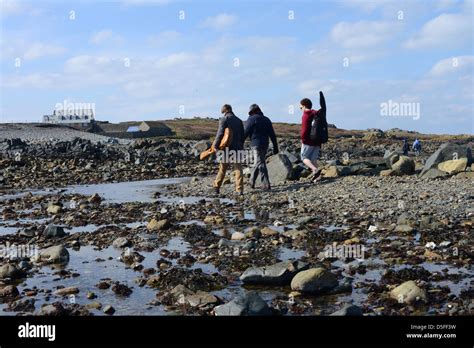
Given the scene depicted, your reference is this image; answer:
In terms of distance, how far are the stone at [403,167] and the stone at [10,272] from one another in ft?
46.0

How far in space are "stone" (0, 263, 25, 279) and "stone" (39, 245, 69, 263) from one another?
0.94m

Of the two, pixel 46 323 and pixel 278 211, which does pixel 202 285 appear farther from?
pixel 278 211

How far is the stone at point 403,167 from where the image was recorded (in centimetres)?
1959

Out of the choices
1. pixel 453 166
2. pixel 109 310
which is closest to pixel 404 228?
pixel 109 310

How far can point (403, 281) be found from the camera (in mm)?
7777

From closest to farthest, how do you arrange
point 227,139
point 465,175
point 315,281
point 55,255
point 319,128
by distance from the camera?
1. point 315,281
2. point 55,255
3. point 227,139
4. point 319,128
5. point 465,175

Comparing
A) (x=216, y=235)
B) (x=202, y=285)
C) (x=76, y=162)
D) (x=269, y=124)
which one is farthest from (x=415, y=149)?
(x=202, y=285)

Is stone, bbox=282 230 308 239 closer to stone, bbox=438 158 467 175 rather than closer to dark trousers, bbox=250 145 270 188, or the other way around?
dark trousers, bbox=250 145 270 188

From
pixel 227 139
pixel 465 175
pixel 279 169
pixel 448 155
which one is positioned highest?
pixel 227 139

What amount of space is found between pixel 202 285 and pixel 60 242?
184 inches

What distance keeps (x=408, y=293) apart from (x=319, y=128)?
34.6ft

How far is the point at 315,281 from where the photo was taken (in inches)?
297

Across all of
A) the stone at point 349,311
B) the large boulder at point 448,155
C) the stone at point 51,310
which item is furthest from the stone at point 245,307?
the large boulder at point 448,155

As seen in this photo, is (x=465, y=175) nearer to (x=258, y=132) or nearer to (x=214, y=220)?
(x=258, y=132)
